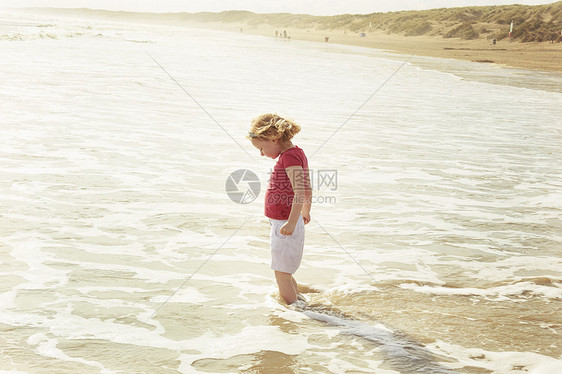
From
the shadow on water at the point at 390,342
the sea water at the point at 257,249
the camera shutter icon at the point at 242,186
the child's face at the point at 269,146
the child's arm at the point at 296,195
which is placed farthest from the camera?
the camera shutter icon at the point at 242,186

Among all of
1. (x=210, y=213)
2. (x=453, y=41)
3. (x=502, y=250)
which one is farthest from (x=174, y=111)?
(x=453, y=41)

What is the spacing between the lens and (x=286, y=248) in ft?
12.2

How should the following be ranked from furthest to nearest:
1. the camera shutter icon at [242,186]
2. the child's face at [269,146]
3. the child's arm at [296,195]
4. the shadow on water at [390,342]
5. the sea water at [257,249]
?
the camera shutter icon at [242,186] → the child's face at [269,146] → the child's arm at [296,195] → the sea water at [257,249] → the shadow on water at [390,342]

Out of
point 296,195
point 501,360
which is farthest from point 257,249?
point 501,360

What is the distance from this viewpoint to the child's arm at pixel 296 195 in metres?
3.61

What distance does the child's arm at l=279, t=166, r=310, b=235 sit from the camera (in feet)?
11.8

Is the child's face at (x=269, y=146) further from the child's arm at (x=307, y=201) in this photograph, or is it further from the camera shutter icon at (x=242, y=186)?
the camera shutter icon at (x=242, y=186)

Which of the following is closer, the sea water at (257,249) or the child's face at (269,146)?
the sea water at (257,249)

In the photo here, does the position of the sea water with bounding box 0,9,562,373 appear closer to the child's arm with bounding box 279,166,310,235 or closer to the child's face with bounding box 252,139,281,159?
the child's arm with bounding box 279,166,310,235

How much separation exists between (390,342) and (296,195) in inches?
42.8

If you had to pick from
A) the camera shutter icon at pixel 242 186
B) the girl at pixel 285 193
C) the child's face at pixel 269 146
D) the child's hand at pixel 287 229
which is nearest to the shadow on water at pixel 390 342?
the girl at pixel 285 193

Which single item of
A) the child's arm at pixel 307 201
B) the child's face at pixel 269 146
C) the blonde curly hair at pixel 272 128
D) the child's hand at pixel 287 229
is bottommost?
the child's hand at pixel 287 229

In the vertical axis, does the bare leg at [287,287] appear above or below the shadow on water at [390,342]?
above

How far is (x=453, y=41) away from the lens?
64.4m
